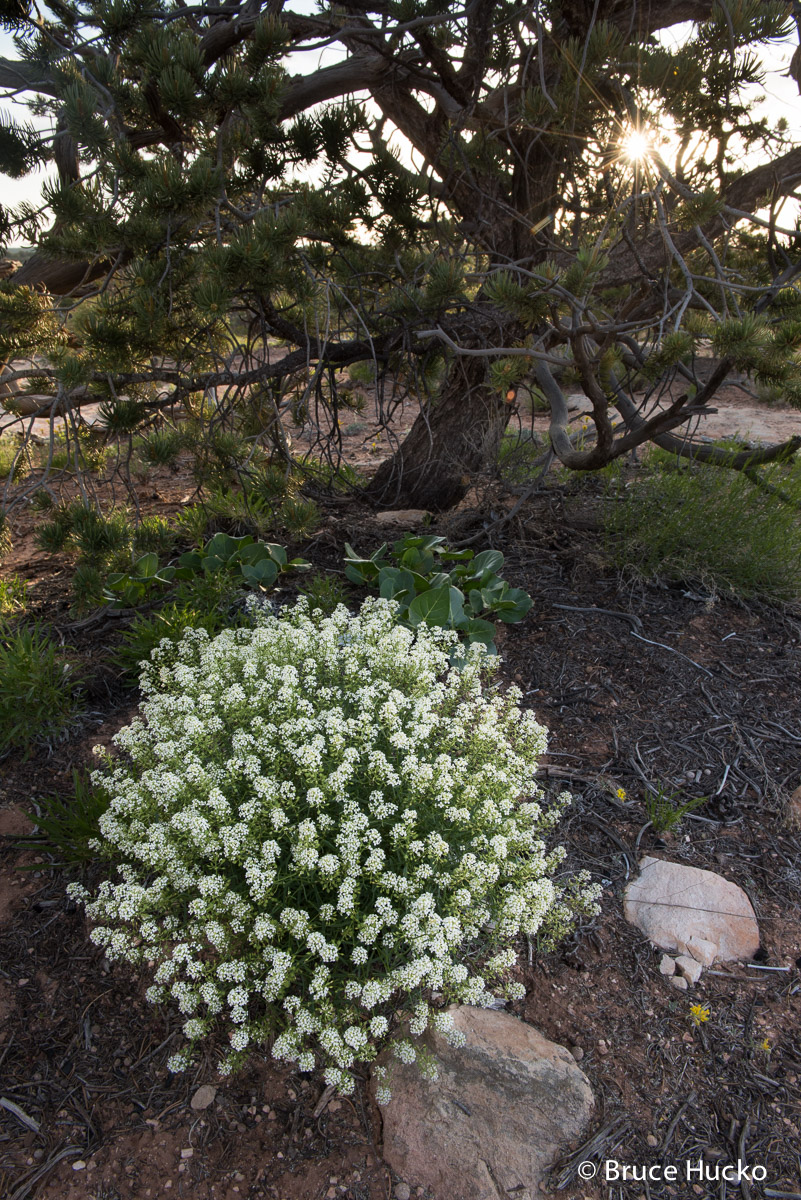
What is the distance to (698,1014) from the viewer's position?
5.57 ft

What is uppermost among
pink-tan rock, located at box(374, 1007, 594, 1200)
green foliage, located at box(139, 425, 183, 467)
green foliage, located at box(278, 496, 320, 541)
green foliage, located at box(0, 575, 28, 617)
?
green foliage, located at box(139, 425, 183, 467)

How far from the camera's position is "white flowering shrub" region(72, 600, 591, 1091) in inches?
58.2

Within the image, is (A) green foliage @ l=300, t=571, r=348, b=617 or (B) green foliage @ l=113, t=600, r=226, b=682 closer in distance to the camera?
(B) green foliage @ l=113, t=600, r=226, b=682

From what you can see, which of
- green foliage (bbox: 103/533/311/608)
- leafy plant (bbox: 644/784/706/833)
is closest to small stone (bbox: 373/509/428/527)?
green foliage (bbox: 103/533/311/608)

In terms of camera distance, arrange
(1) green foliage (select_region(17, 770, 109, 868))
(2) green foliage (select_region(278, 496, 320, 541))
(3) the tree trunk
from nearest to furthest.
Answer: (1) green foliage (select_region(17, 770, 109, 868))
(2) green foliage (select_region(278, 496, 320, 541))
(3) the tree trunk

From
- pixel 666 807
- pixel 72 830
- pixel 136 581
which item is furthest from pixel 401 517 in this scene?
pixel 72 830

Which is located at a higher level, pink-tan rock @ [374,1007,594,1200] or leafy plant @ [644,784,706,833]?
leafy plant @ [644,784,706,833]

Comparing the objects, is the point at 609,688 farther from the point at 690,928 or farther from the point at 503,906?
the point at 503,906

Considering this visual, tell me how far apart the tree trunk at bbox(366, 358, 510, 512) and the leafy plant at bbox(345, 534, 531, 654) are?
74 centimetres

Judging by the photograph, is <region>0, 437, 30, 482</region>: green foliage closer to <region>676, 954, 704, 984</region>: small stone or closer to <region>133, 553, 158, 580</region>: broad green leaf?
<region>133, 553, 158, 580</region>: broad green leaf

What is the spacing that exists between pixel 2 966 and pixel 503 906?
4.30 ft

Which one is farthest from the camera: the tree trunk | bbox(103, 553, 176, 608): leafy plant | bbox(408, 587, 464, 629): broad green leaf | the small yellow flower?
the tree trunk

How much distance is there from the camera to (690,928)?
1.89 meters

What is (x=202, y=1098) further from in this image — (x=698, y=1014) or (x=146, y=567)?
(x=146, y=567)
